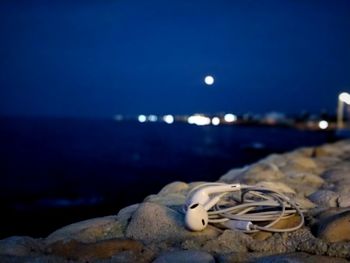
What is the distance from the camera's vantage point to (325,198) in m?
4.58

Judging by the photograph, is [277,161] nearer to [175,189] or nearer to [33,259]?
[175,189]

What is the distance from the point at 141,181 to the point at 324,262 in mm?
21487

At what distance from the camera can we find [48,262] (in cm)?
290

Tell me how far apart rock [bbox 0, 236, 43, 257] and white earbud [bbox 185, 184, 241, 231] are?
1.14 meters

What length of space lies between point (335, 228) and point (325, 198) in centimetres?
140

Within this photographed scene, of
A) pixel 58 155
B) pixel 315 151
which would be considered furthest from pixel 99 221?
pixel 58 155

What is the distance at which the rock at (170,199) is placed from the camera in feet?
14.6

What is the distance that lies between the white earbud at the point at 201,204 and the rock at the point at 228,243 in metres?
0.20

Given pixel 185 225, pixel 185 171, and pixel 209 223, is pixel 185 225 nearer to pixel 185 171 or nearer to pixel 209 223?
pixel 209 223

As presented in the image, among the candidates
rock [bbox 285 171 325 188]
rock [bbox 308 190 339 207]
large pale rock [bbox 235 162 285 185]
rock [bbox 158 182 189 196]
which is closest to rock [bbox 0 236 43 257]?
rock [bbox 158 182 189 196]

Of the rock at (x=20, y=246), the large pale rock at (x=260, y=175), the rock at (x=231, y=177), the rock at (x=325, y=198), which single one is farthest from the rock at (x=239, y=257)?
the rock at (x=231, y=177)

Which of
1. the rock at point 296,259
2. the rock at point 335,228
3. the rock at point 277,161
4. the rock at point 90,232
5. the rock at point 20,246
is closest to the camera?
the rock at point 296,259

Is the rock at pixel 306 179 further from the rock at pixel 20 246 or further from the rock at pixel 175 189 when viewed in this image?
the rock at pixel 20 246

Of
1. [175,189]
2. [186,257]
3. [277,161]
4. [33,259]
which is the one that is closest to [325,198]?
[175,189]
